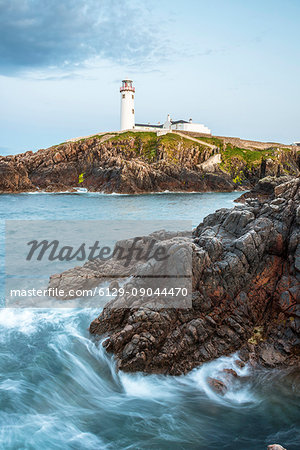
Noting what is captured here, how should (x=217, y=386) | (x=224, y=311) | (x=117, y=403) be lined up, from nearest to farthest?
(x=117, y=403)
(x=217, y=386)
(x=224, y=311)

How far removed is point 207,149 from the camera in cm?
9000

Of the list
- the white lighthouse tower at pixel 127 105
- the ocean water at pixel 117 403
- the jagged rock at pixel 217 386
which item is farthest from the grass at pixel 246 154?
the jagged rock at pixel 217 386

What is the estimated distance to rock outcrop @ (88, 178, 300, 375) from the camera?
35.2 ft

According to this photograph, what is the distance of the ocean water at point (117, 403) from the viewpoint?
8320mm

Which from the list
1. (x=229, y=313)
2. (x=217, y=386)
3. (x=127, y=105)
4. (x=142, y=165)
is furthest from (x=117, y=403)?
(x=127, y=105)

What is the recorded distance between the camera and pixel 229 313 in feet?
39.5

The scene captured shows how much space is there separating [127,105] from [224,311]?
100809 millimetres

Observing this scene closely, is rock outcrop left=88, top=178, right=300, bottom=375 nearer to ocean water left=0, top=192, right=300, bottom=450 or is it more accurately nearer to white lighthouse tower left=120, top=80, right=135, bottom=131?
ocean water left=0, top=192, right=300, bottom=450

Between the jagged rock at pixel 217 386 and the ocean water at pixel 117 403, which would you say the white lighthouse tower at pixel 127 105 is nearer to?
the ocean water at pixel 117 403

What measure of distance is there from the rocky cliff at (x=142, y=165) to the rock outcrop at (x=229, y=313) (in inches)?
2182

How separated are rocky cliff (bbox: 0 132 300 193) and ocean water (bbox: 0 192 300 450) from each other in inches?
2256

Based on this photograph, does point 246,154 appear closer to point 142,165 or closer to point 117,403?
point 142,165

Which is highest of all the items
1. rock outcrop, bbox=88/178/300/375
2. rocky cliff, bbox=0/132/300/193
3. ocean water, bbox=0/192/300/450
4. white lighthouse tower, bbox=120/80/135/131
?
white lighthouse tower, bbox=120/80/135/131

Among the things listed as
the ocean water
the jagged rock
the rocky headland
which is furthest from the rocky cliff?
the jagged rock
